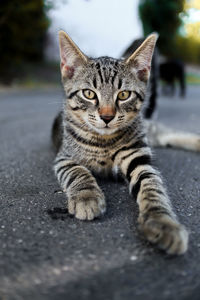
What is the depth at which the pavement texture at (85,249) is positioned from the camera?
4.21 ft

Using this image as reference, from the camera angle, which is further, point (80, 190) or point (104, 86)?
point (104, 86)

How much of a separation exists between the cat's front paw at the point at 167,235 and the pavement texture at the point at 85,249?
4 centimetres

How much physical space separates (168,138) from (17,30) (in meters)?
10.2

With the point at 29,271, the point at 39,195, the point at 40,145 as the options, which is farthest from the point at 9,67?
the point at 29,271

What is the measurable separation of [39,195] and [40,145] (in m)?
1.92

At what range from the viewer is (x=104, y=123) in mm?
2348

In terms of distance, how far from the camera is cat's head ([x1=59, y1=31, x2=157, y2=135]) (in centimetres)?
240

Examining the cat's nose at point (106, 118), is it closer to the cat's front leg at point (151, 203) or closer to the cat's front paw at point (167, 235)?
the cat's front leg at point (151, 203)

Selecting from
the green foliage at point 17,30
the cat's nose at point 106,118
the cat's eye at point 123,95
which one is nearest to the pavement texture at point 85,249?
the cat's nose at point 106,118

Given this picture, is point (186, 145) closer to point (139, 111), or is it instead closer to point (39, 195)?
point (139, 111)

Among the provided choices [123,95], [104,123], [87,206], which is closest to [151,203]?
[87,206]

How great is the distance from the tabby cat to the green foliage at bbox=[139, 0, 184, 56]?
720 inches

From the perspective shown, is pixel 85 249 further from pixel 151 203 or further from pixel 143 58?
pixel 143 58

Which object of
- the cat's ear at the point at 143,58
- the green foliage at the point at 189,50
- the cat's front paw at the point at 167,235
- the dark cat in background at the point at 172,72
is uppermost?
the cat's ear at the point at 143,58
